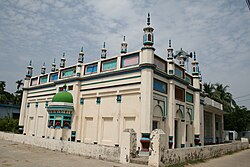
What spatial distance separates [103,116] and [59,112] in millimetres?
3916

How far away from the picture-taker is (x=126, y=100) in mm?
14398

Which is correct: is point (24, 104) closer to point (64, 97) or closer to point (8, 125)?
point (8, 125)

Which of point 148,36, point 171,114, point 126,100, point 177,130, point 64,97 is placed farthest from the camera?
point 64,97

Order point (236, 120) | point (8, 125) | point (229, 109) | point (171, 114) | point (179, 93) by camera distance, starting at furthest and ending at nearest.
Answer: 1. point (236, 120)
2. point (229, 109)
3. point (8, 125)
4. point (179, 93)
5. point (171, 114)

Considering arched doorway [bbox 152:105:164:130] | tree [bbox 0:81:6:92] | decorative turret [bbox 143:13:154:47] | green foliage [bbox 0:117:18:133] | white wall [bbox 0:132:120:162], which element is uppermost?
tree [bbox 0:81:6:92]

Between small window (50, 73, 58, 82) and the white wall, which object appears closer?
the white wall

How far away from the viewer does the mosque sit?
44.4 feet

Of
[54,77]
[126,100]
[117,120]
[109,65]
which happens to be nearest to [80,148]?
[117,120]

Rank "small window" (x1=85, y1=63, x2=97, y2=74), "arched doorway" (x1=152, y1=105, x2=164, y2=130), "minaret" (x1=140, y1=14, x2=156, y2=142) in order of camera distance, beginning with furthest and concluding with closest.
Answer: "small window" (x1=85, y1=63, x2=97, y2=74) < "arched doorway" (x1=152, y1=105, x2=164, y2=130) < "minaret" (x1=140, y1=14, x2=156, y2=142)

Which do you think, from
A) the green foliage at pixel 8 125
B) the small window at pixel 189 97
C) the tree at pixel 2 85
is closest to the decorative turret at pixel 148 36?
the small window at pixel 189 97

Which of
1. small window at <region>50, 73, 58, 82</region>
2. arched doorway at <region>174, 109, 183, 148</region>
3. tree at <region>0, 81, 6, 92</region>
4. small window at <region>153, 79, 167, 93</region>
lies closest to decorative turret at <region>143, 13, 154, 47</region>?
small window at <region>153, 79, 167, 93</region>

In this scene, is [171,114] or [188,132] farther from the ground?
[171,114]

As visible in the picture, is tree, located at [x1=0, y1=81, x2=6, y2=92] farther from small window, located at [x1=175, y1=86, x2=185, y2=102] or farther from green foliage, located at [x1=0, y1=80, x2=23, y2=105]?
small window, located at [x1=175, y1=86, x2=185, y2=102]

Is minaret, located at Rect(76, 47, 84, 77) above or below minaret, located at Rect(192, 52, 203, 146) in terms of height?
above
